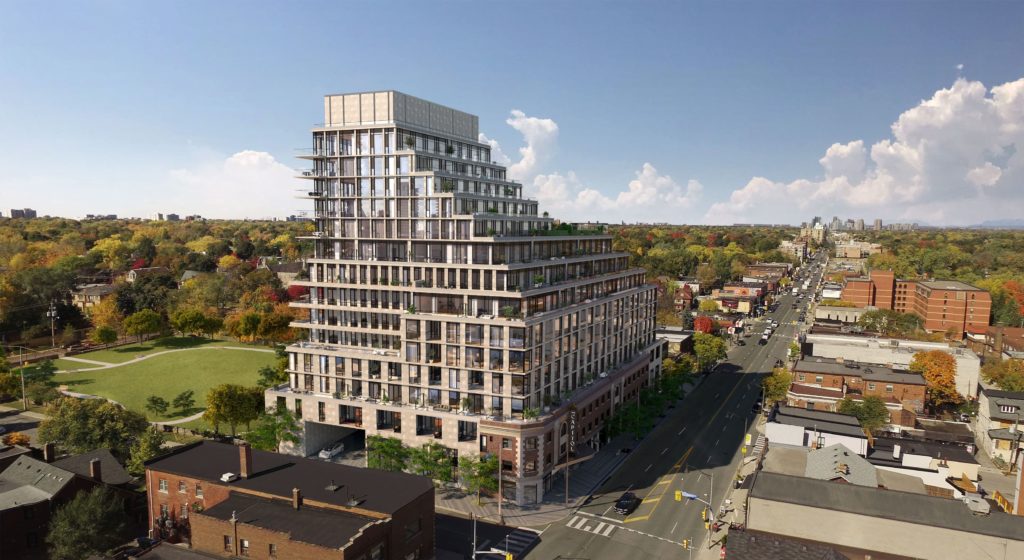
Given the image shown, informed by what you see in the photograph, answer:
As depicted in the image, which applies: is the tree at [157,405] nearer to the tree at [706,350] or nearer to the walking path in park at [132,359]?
the walking path in park at [132,359]

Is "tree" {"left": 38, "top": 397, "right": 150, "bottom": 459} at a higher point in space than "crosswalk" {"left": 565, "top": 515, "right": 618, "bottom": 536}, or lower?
higher

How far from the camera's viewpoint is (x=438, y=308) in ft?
251

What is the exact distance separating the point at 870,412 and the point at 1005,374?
→ 40.7m

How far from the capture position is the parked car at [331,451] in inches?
3285

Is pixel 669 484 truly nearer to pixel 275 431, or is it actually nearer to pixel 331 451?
pixel 331 451

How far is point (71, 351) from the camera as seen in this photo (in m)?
143

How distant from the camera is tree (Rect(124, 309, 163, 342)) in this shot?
148m

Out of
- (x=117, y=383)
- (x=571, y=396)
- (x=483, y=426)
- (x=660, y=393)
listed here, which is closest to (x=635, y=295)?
(x=660, y=393)

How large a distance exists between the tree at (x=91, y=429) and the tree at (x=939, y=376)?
132m

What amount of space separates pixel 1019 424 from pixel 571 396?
72285 millimetres

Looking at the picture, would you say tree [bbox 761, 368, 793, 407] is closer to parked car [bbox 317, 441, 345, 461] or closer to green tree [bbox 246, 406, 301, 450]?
parked car [bbox 317, 441, 345, 461]

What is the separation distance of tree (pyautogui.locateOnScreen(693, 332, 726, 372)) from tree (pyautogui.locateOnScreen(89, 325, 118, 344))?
5736 inches

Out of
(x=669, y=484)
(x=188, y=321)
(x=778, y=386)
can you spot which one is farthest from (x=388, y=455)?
(x=188, y=321)

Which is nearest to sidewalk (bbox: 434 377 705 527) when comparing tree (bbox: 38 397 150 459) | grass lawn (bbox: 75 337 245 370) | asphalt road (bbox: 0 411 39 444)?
tree (bbox: 38 397 150 459)
